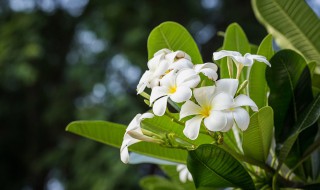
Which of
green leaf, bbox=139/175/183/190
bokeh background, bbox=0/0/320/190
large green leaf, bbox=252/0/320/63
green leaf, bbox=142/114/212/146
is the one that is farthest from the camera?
bokeh background, bbox=0/0/320/190

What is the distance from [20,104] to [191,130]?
4.93 m

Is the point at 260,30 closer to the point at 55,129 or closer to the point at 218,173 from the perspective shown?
the point at 55,129

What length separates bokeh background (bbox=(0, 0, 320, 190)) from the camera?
12.5ft

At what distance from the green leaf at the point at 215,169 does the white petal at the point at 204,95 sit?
47 mm

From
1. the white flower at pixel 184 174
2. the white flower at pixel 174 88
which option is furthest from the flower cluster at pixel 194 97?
the white flower at pixel 184 174

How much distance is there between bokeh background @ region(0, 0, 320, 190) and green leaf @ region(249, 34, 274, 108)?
2761 mm

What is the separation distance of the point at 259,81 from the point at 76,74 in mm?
3655

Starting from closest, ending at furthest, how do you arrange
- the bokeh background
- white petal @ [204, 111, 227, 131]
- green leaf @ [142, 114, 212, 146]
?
1. white petal @ [204, 111, 227, 131]
2. green leaf @ [142, 114, 212, 146]
3. the bokeh background

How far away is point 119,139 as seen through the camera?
69cm

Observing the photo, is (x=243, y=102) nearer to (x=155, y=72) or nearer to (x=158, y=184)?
(x=155, y=72)

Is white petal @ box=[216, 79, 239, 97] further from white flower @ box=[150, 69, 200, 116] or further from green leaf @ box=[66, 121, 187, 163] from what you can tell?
green leaf @ box=[66, 121, 187, 163]

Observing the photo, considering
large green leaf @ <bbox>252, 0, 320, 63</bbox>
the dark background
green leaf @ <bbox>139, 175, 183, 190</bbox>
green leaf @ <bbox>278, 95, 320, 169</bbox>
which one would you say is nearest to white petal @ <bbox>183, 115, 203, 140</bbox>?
green leaf @ <bbox>278, 95, 320, 169</bbox>

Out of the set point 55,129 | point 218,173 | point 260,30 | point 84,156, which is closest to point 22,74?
point 84,156

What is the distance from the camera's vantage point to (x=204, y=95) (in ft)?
1.63
